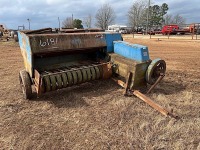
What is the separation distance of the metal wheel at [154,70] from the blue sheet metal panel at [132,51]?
0.66 feet

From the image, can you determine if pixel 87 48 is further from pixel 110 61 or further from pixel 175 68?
pixel 175 68

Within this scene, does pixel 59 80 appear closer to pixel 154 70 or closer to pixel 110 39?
pixel 110 39

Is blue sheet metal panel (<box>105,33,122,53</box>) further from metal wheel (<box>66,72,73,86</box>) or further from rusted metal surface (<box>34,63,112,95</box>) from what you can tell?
metal wheel (<box>66,72,73,86</box>)

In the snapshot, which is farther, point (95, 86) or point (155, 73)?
point (95, 86)

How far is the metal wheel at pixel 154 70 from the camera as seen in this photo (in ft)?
15.3

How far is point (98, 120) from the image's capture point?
3.75m

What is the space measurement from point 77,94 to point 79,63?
45.6 inches

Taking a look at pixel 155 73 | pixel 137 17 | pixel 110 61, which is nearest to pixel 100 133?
pixel 155 73

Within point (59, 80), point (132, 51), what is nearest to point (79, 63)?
point (59, 80)

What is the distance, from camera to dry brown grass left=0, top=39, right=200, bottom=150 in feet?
10.2

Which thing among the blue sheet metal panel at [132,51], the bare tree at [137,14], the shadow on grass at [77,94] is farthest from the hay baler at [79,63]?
the bare tree at [137,14]

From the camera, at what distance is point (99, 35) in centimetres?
550

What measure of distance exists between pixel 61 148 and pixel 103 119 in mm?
968

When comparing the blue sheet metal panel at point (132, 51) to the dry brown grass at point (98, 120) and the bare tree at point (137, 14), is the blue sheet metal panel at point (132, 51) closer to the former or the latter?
the dry brown grass at point (98, 120)
